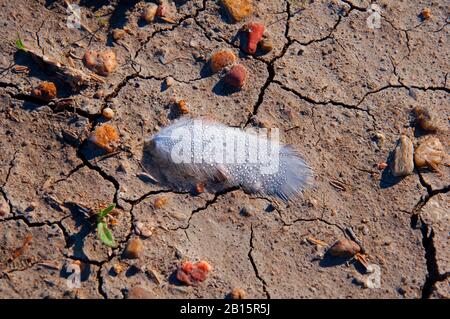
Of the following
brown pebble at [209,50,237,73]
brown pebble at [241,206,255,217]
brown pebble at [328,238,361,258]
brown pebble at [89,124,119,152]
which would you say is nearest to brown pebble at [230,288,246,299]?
brown pebble at [241,206,255,217]

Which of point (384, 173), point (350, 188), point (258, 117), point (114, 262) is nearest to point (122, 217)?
point (114, 262)

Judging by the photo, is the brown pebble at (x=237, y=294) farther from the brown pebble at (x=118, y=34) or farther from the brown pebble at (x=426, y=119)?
the brown pebble at (x=118, y=34)

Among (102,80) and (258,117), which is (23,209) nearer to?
(102,80)

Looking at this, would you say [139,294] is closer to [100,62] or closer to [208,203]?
[208,203]

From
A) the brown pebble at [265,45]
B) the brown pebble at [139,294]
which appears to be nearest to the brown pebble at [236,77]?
the brown pebble at [265,45]

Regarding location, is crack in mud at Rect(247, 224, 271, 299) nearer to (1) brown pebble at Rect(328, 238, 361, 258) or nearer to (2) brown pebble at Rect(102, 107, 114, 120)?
(1) brown pebble at Rect(328, 238, 361, 258)
